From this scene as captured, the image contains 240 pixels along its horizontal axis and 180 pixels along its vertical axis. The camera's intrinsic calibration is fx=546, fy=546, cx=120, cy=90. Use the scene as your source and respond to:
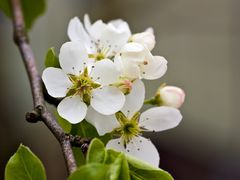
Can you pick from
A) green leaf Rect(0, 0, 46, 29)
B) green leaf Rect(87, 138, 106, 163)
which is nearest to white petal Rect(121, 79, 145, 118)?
green leaf Rect(87, 138, 106, 163)

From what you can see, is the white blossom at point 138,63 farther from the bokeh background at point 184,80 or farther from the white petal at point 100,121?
the bokeh background at point 184,80

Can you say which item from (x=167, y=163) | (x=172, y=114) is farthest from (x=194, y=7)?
(x=172, y=114)

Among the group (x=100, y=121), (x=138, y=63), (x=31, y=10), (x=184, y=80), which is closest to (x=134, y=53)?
(x=138, y=63)

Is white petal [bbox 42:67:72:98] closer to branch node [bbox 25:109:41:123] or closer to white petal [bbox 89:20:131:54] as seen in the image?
branch node [bbox 25:109:41:123]

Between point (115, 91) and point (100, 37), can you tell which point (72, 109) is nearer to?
point (115, 91)

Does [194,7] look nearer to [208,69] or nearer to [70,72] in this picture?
[208,69]

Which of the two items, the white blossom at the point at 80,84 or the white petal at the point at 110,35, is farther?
the white petal at the point at 110,35

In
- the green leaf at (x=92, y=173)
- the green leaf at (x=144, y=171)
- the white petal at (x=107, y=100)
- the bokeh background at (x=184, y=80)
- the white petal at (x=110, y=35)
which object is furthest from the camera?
the bokeh background at (x=184, y=80)

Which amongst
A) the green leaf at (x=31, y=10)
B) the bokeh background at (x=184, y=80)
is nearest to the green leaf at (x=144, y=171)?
the green leaf at (x=31, y=10)
